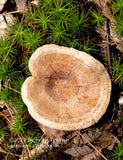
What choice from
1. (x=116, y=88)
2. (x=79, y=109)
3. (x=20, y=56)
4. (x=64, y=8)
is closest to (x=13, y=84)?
(x=20, y=56)

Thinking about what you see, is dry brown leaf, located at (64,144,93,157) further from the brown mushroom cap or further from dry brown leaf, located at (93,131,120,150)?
the brown mushroom cap

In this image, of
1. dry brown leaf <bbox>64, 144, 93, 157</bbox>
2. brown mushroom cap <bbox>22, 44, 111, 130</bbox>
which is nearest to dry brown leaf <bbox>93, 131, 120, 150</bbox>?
dry brown leaf <bbox>64, 144, 93, 157</bbox>

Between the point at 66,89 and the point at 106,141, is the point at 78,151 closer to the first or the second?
the point at 106,141

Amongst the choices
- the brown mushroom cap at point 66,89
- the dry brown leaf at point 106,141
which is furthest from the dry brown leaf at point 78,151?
the brown mushroom cap at point 66,89

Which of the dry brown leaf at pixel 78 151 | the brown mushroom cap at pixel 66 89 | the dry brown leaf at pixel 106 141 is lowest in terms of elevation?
the dry brown leaf at pixel 78 151

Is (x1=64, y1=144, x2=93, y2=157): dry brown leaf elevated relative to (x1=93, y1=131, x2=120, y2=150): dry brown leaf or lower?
lower

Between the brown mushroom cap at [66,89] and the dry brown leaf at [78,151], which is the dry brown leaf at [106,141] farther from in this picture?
the brown mushroom cap at [66,89]

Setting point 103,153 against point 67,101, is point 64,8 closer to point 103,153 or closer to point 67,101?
point 67,101

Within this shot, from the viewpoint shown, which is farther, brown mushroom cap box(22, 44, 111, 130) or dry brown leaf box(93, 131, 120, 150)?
dry brown leaf box(93, 131, 120, 150)

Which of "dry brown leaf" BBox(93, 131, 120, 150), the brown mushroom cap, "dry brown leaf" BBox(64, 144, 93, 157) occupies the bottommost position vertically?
"dry brown leaf" BBox(64, 144, 93, 157)
